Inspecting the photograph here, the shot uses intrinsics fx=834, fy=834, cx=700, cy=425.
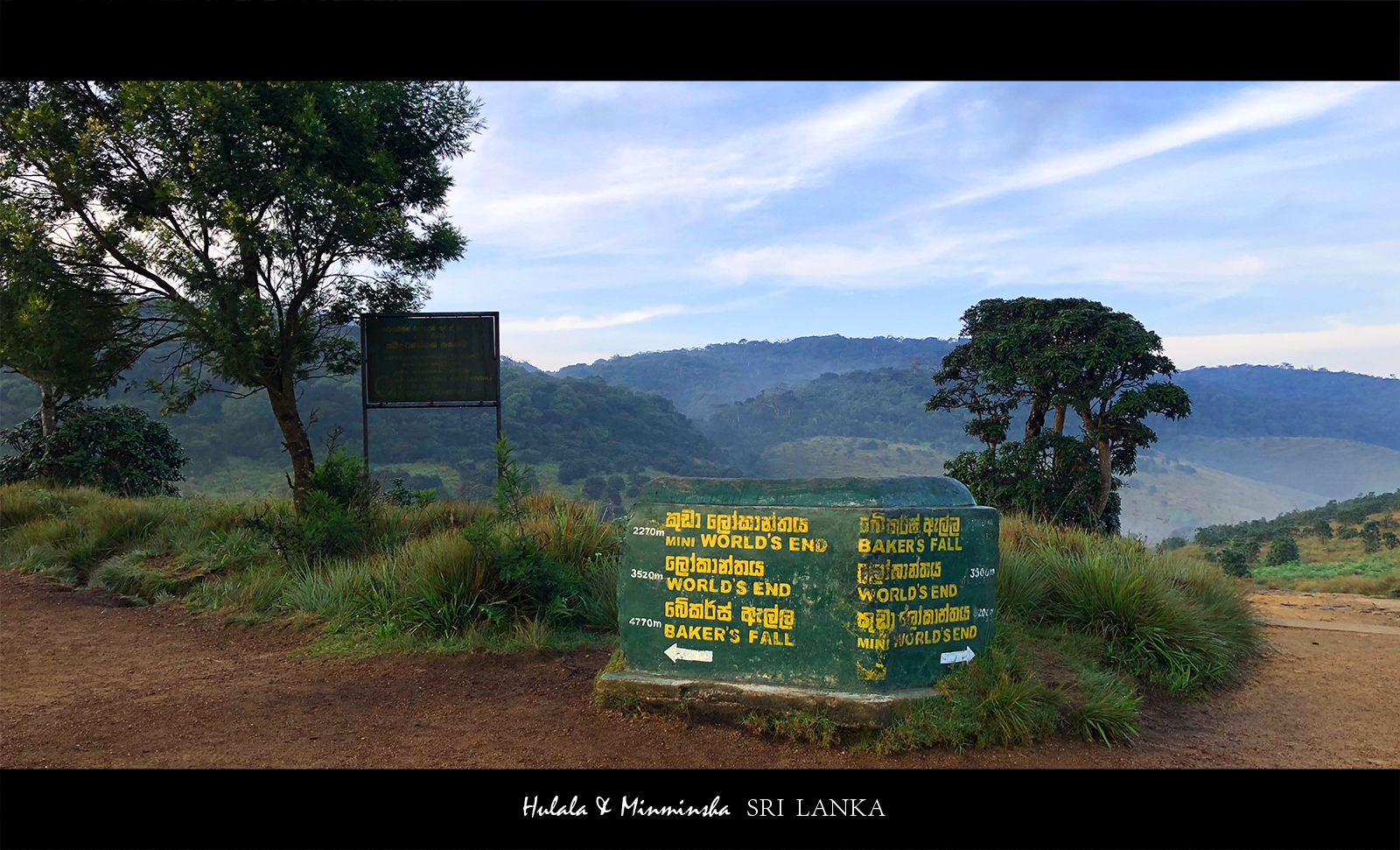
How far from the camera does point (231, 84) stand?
1063cm

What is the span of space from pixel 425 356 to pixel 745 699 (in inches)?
339

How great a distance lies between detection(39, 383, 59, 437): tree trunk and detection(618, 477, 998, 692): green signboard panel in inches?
568

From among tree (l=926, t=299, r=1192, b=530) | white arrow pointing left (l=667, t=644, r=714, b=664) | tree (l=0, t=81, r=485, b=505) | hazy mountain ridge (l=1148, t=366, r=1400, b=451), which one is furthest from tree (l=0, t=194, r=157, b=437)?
hazy mountain ridge (l=1148, t=366, r=1400, b=451)

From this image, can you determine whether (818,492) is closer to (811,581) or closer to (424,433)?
(811,581)

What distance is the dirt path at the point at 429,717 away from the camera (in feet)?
16.1

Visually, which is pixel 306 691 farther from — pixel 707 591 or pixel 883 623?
pixel 883 623

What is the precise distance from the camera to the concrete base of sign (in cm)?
498

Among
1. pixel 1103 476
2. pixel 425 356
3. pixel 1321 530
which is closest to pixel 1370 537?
pixel 1321 530

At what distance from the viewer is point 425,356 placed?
40.0 ft

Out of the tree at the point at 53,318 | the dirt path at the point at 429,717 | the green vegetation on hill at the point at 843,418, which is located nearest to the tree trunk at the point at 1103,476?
the dirt path at the point at 429,717

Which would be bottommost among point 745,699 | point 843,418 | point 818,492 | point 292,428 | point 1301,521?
point 1301,521

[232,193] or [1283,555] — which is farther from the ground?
[232,193]

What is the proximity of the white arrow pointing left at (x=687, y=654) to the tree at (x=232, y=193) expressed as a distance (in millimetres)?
7305

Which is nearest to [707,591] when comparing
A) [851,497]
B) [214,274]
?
[851,497]
